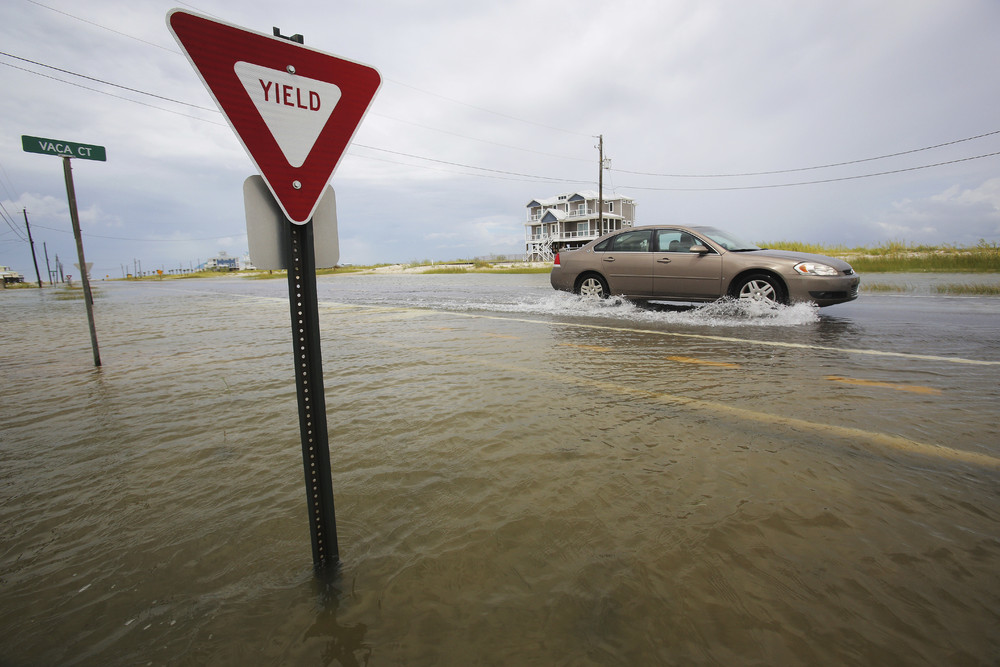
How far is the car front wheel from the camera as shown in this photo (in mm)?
10023

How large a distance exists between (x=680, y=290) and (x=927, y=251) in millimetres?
20312

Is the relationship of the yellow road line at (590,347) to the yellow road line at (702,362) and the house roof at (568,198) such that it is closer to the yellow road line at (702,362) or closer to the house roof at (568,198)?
the yellow road line at (702,362)

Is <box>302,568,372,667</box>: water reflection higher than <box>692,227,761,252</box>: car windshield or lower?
lower

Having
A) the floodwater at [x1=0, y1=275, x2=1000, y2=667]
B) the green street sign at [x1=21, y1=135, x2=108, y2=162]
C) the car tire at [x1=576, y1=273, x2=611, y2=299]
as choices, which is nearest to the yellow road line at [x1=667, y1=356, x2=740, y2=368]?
the floodwater at [x1=0, y1=275, x2=1000, y2=667]

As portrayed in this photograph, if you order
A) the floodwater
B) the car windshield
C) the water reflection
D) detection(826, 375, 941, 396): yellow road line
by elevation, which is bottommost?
the water reflection

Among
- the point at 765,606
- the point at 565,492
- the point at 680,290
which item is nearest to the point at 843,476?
the point at 765,606

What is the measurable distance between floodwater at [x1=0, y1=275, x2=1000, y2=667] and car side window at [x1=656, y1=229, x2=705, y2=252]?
4.49 meters

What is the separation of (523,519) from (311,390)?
111 cm

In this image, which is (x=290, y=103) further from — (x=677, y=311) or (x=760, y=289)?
(x=677, y=311)

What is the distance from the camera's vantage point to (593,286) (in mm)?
10156

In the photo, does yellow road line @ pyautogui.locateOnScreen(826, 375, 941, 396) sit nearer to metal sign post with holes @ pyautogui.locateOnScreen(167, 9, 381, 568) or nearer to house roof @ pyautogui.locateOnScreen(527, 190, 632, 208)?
metal sign post with holes @ pyautogui.locateOnScreen(167, 9, 381, 568)

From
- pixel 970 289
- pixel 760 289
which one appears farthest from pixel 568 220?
pixel 760 289

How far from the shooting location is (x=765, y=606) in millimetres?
1620

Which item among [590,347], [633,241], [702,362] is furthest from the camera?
[633,241]
